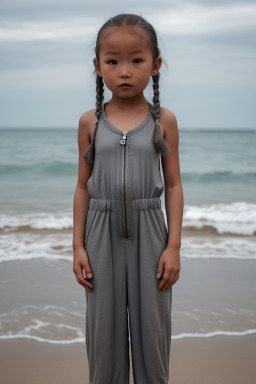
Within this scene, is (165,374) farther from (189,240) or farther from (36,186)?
(36,186)

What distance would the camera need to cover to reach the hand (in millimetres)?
2158

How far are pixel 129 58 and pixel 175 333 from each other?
2.37 metres

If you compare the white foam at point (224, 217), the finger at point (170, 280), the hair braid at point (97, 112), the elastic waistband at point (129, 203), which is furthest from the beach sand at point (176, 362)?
the white foam at point (224, 217)

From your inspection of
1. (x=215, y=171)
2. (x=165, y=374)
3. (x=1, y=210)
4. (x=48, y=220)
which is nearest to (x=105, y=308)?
(x=165, y=374)

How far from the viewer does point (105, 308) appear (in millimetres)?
2172

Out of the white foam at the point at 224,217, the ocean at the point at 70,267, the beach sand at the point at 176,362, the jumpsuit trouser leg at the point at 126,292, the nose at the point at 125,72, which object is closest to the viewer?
the nose at the point at 125,72

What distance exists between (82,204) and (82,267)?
0.98 feet

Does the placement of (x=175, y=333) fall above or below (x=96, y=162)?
below

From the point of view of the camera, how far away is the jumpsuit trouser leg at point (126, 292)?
217 centimetres

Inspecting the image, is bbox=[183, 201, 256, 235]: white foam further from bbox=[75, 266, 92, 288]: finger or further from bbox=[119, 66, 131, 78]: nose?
bbox=[119, 66, 131, 78]: nose

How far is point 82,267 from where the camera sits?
2229 millimetres

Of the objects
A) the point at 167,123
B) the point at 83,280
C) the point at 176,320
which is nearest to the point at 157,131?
the point at 167,123

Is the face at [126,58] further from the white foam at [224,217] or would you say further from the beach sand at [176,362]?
the white foam at [224,217]

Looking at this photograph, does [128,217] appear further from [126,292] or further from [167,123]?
[167,123]
